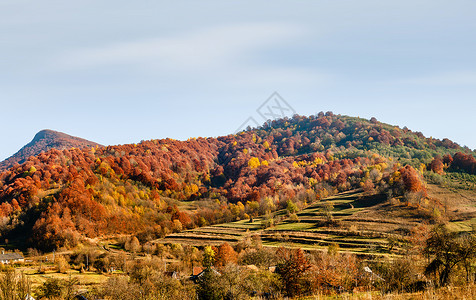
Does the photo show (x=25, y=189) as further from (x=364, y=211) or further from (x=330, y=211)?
(x=364, y=211)

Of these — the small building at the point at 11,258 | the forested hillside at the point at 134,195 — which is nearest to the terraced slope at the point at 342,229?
the forested hillside at the point at 134,195

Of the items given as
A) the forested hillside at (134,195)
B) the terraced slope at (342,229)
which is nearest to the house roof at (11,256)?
the forested hillside at (134,195)

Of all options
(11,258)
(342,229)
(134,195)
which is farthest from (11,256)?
(342,229)

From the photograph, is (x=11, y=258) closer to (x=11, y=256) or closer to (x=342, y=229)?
(x=11, y=256)

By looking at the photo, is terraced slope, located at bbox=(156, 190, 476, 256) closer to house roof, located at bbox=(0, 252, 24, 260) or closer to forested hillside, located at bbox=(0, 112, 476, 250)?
forested hillside, located at bbox=(0, 112, 476, 250)

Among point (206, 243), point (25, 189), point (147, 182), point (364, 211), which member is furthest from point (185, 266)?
point (147, 182)

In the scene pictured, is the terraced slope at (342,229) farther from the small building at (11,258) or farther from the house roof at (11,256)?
the house roof at (11,256)

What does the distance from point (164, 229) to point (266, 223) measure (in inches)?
1604

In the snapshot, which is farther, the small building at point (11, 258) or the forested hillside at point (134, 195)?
the forested hillside at point (134, 195)

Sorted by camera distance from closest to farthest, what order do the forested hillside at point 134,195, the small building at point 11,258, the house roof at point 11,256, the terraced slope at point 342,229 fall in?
the terraced slope at point 342,229, the small building at point 11,258, the house roof at point 11,256, the forested hillside at point 134,195

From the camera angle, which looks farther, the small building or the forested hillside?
the forested hillside

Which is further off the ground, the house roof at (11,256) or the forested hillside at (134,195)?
the forested hillside at (134,195)

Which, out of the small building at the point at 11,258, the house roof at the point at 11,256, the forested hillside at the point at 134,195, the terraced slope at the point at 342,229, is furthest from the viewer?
the forested hillside at the point at 134,195

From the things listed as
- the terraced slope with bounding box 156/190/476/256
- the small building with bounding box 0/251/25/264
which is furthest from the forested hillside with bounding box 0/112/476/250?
the small building with bounding box 0/251/25/264
